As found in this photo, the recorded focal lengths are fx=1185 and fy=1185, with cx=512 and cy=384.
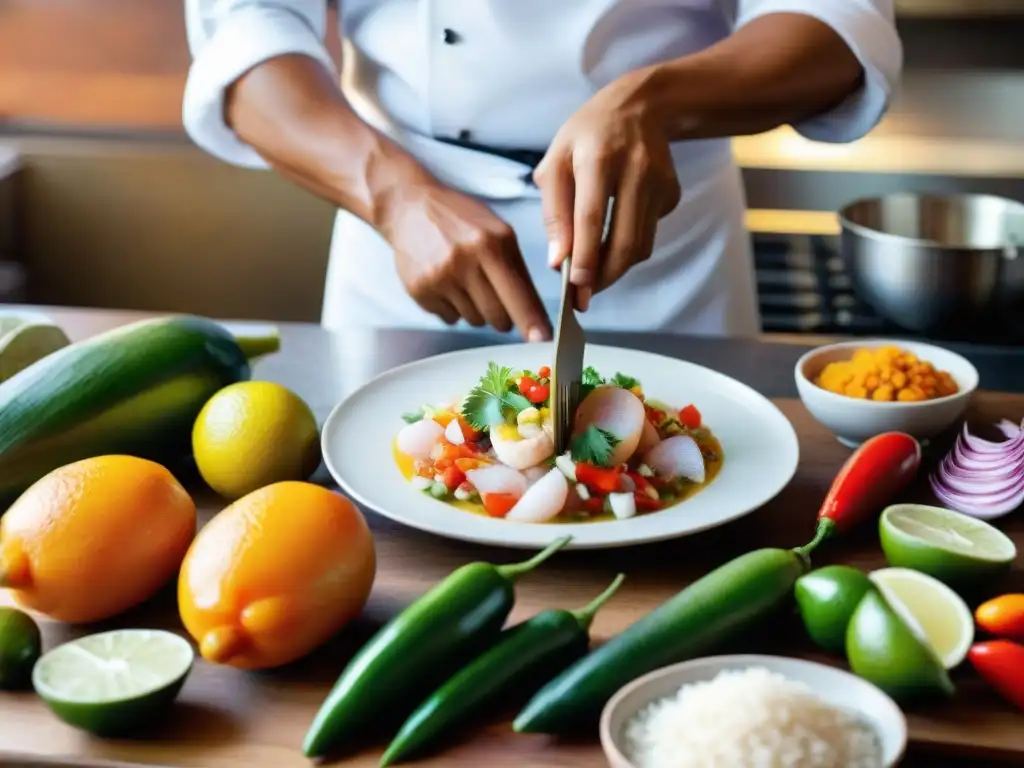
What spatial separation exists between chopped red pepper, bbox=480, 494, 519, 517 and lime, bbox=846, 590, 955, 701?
1.04ft

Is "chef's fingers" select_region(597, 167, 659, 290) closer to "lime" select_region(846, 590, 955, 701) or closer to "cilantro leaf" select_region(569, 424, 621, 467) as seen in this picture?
"cilantro leaf" select_region(569, 424, 621, 467)

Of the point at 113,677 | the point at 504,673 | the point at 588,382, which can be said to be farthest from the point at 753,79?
the point at 113,677

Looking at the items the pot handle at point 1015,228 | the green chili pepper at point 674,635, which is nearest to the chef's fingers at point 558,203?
the green chili pepper at point 674,635

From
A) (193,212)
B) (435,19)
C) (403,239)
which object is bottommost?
(193,212)

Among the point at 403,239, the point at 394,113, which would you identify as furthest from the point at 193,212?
the point at 403,239

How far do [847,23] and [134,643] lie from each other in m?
1.05

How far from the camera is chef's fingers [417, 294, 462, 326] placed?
4.51 ft

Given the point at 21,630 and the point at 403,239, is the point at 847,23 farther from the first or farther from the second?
the point at 21,630

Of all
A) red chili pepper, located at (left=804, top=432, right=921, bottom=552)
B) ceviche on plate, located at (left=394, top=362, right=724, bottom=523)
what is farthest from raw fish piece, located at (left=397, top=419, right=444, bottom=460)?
red chili pepper, located at (left=804, top=432, right=921, bottom=552)

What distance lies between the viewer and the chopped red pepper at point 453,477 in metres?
1.04

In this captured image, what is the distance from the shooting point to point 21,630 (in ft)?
2.69

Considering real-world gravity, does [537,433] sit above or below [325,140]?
below

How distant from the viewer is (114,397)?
3.57ft

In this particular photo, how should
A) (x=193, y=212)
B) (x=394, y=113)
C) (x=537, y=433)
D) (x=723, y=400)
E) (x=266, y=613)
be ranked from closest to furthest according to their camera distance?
(x=266, y=613), (x=537, y=433), (x=723, y=400), (x=394, y=113), (x=193, y=212)
